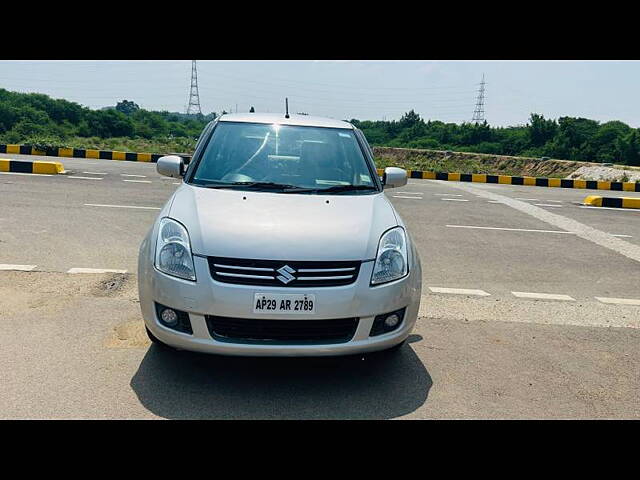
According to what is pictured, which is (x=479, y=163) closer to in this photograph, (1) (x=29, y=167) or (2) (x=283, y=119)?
(1) (x=29, y=167)

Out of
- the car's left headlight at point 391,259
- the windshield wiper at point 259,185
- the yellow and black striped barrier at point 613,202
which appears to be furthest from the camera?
the yellow and black striped barrier at point 613,202

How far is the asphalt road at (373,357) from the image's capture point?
2945mm

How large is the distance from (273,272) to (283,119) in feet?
6.72

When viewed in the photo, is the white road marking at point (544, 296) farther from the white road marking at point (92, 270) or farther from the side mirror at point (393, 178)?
the white road marking at point (92, 270)

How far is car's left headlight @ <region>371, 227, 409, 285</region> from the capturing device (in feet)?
10.0

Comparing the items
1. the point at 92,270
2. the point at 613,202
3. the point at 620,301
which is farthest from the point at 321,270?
the point at 613,202

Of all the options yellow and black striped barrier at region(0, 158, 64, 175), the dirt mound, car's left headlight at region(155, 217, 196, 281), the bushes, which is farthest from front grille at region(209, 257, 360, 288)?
the dirt mound

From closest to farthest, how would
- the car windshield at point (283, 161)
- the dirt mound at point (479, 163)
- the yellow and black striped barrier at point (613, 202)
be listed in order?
the car windshield at point (283, 161)
the yellow and black striped barrier at point (613, 202)
the dirt mound at point (479, 163)

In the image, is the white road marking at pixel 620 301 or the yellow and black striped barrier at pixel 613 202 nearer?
the white road marking at pixel 620 301

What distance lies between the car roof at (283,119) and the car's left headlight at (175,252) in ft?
5.24

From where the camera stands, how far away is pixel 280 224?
3104 mm

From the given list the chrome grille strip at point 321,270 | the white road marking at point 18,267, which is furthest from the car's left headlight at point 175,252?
the white road marking at point 18,267

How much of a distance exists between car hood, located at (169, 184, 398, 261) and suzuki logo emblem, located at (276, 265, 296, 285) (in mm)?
54
